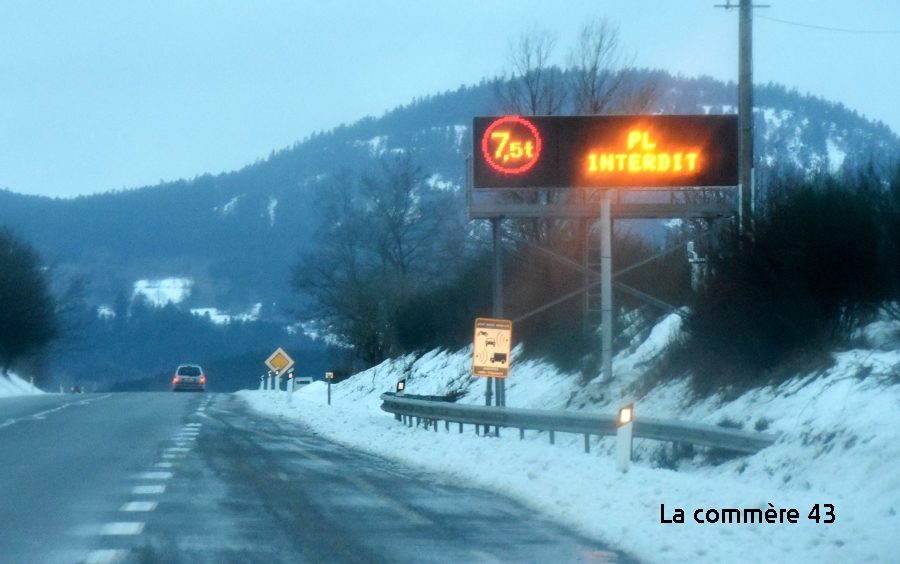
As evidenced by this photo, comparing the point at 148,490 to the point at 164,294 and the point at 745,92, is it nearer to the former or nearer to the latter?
the point at 745,92

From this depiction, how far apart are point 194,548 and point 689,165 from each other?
1405 centimetres

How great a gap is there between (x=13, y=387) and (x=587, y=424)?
5799 centimetres

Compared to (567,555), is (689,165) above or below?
above

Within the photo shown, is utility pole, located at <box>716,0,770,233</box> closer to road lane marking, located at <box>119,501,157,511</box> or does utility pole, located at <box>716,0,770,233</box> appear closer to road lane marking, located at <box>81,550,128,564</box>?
road lane marking, located at <box>119,501,157,511</box>

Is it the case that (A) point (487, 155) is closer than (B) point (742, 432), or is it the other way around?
(B) point (742, 432)

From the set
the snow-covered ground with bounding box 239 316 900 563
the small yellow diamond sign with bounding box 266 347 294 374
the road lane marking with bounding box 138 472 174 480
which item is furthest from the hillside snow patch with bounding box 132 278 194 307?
the road lane marking with bounding box 138 472 174 480

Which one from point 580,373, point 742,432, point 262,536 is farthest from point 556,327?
point 262,536

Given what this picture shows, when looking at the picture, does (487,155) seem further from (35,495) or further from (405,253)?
(405,253)

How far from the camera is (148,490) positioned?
529 inches

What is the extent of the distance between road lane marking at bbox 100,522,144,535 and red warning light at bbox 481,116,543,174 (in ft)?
38.9

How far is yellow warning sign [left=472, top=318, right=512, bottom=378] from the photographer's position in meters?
19.8

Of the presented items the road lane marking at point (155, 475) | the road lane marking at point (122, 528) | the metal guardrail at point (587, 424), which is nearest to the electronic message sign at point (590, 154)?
the metal guardrail at point (587, 424)

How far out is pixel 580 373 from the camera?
24172 millimetres

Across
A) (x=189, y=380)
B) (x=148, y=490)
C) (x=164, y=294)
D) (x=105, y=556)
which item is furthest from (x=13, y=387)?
(x=164, y=294)
